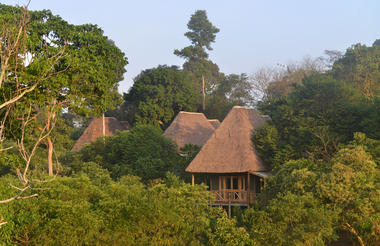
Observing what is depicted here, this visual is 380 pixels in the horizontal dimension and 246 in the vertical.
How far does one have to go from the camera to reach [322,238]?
1173cm

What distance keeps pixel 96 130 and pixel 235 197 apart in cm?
1237

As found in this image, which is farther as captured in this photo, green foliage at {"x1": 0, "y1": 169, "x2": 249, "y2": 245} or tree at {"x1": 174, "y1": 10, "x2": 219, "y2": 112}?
tree at {"x1": 174, "y1": 10, "x2": 219, "y2": 112}

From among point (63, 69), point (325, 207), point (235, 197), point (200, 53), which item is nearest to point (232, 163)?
point (235, 197)

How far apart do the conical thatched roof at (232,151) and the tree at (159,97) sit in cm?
913

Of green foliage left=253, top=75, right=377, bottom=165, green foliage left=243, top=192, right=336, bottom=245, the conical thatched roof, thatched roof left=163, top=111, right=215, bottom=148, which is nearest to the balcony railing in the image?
the conical thatched roof

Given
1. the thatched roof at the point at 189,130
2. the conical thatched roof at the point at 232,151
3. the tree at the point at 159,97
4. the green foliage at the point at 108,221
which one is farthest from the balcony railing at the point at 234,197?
the tree at the point at 159,97

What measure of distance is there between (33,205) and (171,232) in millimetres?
3387

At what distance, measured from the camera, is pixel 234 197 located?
1852cm

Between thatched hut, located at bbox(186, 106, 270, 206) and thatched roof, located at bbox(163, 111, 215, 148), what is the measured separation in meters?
3.66

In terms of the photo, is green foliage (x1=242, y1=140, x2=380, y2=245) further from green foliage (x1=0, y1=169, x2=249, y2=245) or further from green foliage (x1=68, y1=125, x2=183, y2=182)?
green foliage (x1=68, y1=125, x2=183, y2=182)

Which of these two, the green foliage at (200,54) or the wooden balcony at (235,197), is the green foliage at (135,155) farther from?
the green foliage at (200,54)

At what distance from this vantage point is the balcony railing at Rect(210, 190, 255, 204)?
18.0 m

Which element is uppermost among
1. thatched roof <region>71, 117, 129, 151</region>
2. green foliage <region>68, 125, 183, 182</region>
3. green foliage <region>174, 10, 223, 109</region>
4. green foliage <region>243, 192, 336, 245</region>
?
green foliage <region>174, 10, 223, 109</region>

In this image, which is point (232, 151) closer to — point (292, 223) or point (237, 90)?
point (292, 223)
